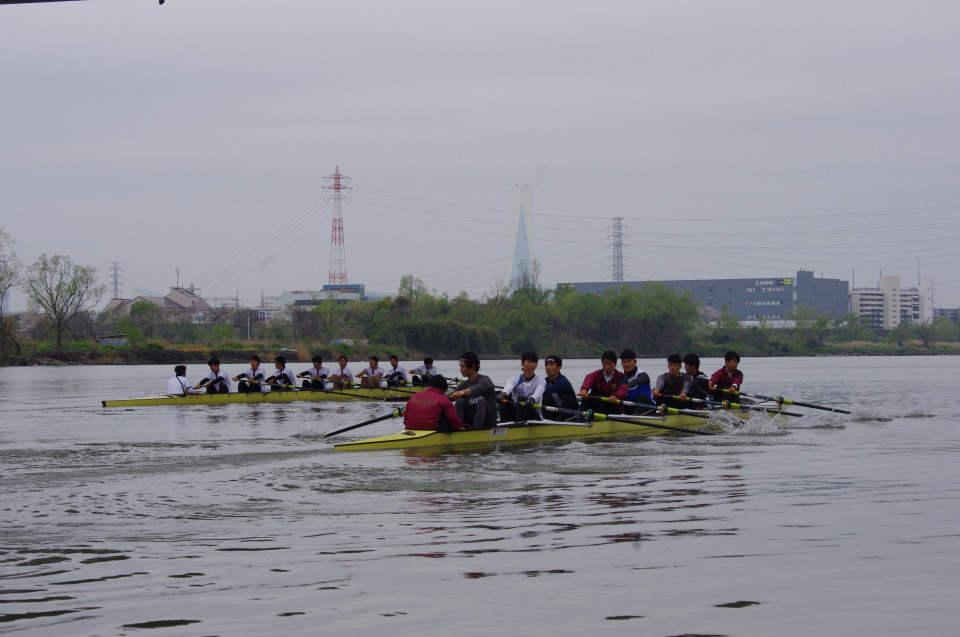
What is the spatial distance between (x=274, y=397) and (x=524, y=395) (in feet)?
36.8

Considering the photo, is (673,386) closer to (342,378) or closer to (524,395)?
(524,395)

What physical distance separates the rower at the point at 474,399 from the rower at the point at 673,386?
4.31m

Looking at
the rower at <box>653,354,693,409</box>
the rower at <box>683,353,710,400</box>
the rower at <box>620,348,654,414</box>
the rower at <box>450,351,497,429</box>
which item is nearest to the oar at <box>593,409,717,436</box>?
the rower at <box>620,348,654,414</box>

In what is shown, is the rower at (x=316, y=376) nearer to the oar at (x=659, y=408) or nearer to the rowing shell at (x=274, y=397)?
the rowing shell at (x=274, y=397)

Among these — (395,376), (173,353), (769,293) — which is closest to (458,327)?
(173,353)

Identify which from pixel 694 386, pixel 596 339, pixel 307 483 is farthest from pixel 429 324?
pixel 307 483

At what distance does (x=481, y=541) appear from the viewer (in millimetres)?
7066

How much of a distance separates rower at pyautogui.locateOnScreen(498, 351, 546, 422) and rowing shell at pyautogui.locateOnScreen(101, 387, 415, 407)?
32.5 ft

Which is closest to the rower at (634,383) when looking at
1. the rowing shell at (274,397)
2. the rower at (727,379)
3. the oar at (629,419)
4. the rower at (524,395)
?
the oar at (629,419)

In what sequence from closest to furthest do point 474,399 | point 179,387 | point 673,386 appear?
point 474,399
point 673,386
point 179,387

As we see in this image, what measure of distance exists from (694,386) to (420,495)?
29.5 feet

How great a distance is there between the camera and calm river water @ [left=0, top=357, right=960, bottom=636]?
5234 millimetres

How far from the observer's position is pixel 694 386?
56.3ft

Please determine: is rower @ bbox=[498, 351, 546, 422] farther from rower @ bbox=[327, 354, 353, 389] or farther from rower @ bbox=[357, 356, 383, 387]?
rower @ bbox=[357, 356, 383, 387]
